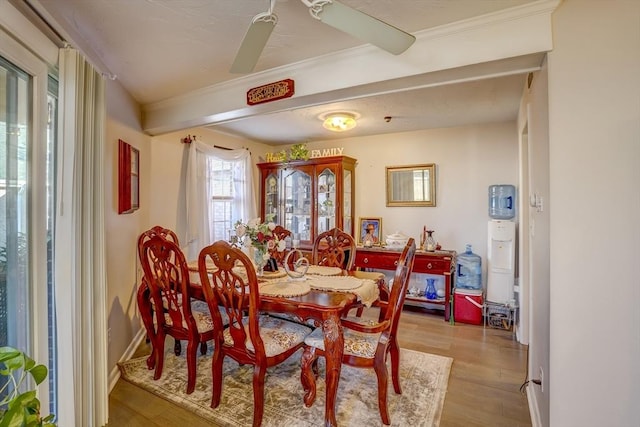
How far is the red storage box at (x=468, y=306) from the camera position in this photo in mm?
3506

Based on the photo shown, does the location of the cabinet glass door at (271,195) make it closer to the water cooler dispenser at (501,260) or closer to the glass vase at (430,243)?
the glass vase at (430,243)

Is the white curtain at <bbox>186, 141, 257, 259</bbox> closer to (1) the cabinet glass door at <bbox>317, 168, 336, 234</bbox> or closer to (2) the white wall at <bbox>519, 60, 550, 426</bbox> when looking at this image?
(1) the cabinet glass door at <bbox>317, 168, 336, 234</bbox>

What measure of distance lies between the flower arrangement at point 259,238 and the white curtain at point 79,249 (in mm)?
941

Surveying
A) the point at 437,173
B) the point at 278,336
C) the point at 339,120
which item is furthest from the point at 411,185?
the point at 278,336

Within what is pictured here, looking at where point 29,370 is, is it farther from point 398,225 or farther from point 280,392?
point 398,225

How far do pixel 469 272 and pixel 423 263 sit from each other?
513 millimetres

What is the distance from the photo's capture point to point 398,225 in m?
4.36

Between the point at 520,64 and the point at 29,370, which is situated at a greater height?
the point at 520,64

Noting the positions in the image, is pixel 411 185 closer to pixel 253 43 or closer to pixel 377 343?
pixel 377 343

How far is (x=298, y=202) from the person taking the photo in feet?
15.4

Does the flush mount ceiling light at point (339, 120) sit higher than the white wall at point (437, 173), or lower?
higher

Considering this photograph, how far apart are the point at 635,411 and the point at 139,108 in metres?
4.11

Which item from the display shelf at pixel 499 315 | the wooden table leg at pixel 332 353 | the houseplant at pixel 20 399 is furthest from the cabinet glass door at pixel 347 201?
the houseplant at pixel 20 399

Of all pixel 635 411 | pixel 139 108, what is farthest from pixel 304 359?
pixel 139 108
